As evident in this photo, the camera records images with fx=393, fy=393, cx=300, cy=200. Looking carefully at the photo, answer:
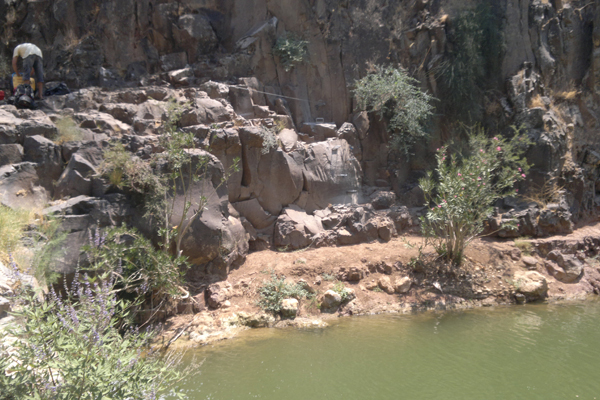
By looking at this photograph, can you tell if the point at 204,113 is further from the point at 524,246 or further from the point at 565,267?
the point at 565,267

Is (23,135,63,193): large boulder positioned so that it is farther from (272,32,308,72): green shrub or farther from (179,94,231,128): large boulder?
(272,32,308,72): green shrub

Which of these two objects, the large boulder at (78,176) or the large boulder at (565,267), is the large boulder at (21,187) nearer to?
the large boulder at (78,176)

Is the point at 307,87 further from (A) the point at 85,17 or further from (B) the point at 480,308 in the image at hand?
(B) the point at 480,308

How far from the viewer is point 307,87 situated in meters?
13.1

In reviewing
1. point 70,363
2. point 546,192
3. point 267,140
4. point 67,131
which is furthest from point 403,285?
point 67,131

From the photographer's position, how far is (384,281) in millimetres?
9023

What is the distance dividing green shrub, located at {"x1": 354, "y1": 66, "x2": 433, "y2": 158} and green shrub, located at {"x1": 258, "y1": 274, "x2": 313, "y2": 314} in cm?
571

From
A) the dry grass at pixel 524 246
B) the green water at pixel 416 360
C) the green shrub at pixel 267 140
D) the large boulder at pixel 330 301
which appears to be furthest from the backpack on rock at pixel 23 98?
the dry grass at pixel 524 246

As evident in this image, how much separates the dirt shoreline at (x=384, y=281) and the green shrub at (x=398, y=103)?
3459 millimetres

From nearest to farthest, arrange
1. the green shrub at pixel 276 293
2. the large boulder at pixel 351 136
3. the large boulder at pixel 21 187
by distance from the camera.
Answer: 1. the large boulder at pixel 21 187
2. the green shrub at pixel 276 293
3. the large boulder at pixel 351 136

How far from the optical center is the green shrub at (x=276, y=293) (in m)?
8.02

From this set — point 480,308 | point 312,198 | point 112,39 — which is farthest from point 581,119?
point 112,39

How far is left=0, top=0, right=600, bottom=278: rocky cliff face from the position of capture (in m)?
10.5

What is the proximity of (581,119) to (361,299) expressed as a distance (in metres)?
9.67
